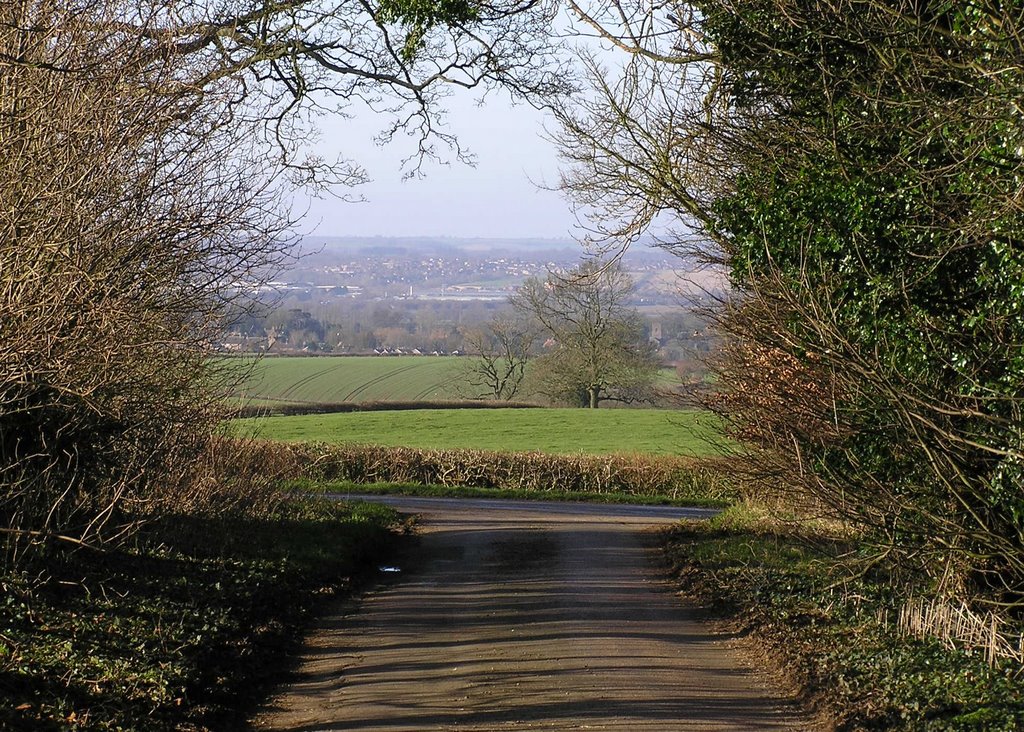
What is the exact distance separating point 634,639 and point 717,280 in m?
7.94

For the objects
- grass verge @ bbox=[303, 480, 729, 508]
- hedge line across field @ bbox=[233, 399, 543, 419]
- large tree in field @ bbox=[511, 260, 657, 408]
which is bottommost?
grass verge @ bbox=[303, 480, 729, 508]

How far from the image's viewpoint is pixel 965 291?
954cm

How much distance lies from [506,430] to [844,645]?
3668 cm

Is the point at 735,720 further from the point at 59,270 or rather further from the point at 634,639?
the point at 59,270

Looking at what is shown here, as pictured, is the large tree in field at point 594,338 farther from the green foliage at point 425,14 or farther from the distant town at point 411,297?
the green foliage at point 425,14

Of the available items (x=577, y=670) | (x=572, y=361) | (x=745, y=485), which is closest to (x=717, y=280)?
(x=745, y=485)

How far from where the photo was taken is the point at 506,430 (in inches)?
1836

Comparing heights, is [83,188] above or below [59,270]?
above

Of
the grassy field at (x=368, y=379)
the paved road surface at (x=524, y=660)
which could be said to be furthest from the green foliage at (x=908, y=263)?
the grassy field at (x=368, y=379)

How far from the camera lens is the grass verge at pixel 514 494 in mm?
28984

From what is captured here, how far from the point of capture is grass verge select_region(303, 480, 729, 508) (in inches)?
1141

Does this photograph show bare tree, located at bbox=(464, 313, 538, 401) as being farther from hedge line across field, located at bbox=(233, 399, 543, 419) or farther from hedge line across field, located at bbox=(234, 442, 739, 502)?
hedge line across field, located at bbox=(234, 442, 739, 502)

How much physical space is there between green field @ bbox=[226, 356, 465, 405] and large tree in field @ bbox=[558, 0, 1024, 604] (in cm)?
4374

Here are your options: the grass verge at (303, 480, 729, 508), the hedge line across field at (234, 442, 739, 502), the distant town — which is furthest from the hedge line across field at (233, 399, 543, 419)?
the grass verge at (303, 480, 729, 508)
